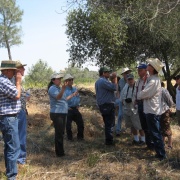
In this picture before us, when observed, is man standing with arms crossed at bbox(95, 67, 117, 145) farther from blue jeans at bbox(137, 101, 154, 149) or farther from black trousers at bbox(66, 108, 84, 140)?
black trousers at bbox(66, 108, 84, 140)

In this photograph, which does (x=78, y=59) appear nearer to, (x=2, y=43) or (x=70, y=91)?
(x=70, y=91)

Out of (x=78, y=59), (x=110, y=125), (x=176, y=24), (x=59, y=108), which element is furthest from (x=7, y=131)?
(x=78, y=59)

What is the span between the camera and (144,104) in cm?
527

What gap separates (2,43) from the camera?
29.0 meters

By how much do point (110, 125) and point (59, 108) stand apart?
1549 millimetres

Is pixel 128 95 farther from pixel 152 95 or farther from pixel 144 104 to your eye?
pixel 152 95

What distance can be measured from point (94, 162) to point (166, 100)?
2.07 metres

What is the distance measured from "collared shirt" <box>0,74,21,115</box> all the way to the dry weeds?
3.70 ft

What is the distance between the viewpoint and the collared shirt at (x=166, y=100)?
5.87 meters

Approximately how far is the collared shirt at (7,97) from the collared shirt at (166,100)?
3102 millimetres

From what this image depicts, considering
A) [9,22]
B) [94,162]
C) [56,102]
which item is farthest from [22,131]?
[9,22]

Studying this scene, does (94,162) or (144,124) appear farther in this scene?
(144,124)

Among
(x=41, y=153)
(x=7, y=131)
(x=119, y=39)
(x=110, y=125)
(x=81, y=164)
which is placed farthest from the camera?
(x=119, y=39)

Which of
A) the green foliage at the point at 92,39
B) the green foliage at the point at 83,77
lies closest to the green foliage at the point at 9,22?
the green foliage at the point at 83,77
